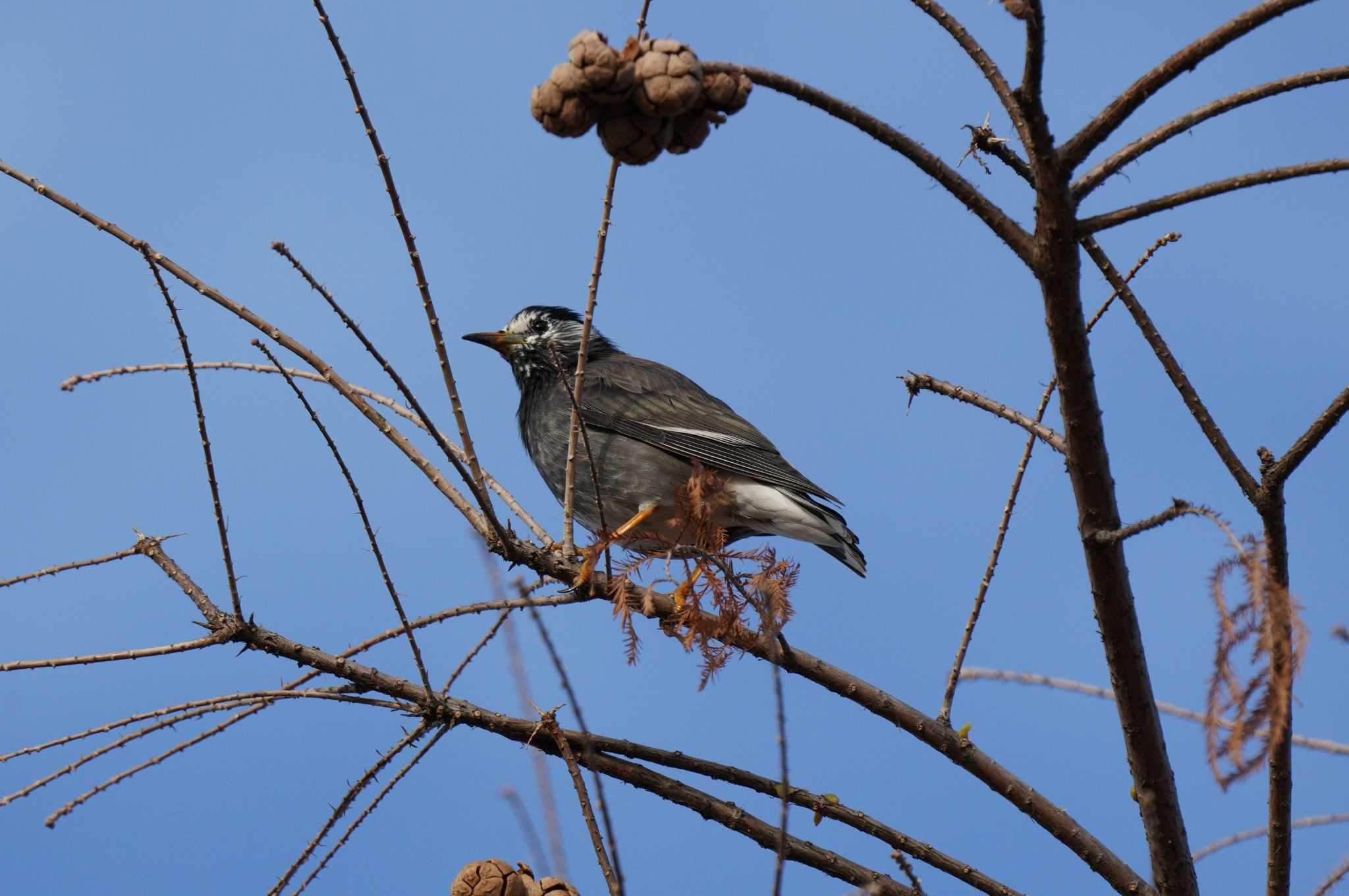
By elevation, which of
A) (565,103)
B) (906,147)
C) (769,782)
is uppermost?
(906,147)

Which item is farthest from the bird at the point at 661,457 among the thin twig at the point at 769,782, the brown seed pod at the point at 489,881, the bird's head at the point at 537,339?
the brown seed pod at the point at 489,881

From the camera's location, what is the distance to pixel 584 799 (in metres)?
3.20

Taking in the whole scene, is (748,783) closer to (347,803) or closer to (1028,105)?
(347,803)

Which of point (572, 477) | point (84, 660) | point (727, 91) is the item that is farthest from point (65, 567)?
point (727, 91)

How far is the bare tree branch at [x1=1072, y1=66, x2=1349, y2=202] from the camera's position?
2.75 m

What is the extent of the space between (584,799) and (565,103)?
5.58 ft

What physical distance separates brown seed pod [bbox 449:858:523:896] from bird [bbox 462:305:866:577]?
2484mm

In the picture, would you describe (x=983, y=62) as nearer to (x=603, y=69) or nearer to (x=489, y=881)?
(x=603, y=69)

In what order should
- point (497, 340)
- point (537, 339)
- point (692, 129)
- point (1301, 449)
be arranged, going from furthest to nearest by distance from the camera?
point (497, 340) → point (537, 339) → point (1301, 449) → point (692, 129)

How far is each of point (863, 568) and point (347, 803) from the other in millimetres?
3132

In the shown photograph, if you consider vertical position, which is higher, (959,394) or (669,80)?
(959,394)

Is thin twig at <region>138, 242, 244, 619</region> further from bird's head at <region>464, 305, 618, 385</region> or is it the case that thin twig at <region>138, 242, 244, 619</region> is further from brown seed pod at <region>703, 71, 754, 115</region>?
bird's head at <region>464, 305, 618, 385</region>

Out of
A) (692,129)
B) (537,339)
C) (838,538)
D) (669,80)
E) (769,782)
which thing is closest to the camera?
(669,80)

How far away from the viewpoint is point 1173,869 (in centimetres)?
369
